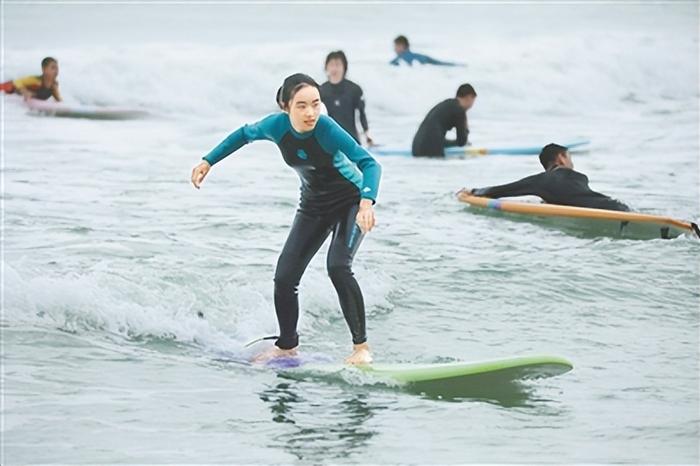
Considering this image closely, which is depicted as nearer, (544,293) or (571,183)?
(544,293)

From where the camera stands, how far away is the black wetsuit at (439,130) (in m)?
14.7

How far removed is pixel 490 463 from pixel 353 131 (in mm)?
9032

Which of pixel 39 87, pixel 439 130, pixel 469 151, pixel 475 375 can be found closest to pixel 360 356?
pixel 475 375

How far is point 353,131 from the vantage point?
14008 mm

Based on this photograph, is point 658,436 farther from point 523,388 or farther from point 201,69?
point 201,69

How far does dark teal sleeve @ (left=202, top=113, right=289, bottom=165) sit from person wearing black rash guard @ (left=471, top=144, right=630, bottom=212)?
15.4 ft

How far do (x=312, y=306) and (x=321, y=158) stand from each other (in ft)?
6.38

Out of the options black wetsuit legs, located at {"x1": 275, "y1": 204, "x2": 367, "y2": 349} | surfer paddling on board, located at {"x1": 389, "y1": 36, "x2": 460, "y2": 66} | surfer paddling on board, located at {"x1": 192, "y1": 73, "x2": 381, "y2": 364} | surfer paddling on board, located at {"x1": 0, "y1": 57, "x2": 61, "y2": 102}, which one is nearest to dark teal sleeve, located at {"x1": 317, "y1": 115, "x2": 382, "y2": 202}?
surfer paddling on board, located at {"x1": 192, "y1": 73, "x2": 381, "y2": 364}

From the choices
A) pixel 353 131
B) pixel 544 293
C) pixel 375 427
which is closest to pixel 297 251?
pixel 375 427

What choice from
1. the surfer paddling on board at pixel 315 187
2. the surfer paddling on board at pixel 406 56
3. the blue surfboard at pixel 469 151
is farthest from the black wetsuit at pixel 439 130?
the surfer paddling on board at pixel 315 187

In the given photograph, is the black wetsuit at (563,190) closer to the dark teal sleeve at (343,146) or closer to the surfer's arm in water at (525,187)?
→ the surfer's arm in water at (525,187)

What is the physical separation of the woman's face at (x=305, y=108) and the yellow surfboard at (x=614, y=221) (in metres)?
4.67

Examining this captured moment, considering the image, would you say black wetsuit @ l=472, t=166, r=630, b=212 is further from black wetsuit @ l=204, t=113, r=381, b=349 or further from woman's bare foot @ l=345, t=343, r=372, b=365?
woman's bare foot @ l=345, t=343, r=372, b=365

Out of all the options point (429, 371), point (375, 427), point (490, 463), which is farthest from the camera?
point (429, 371)
